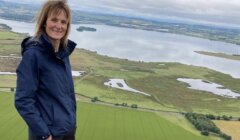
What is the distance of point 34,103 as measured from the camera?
7.95 ft

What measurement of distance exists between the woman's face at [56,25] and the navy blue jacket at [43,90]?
0.21ft

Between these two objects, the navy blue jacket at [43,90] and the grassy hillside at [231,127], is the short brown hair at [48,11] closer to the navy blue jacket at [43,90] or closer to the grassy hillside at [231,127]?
the navy blue jacket at [43,90]

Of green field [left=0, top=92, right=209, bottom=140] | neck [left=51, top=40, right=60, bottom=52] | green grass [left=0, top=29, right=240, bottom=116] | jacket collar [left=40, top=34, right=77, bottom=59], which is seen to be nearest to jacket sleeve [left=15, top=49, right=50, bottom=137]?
jacket collar [left=40, top=34, right=77, bottom=59]

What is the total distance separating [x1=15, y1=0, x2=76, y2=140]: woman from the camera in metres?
2.39

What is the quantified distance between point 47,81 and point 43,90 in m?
0.06

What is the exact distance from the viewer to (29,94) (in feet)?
7.88

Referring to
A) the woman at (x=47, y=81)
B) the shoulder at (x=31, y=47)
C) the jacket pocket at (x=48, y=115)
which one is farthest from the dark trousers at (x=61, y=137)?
the shoulder at (x=31, y=47)

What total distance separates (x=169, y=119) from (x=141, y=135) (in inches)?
274

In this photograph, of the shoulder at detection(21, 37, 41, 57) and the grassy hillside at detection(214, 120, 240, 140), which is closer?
the shoulder at detection(21, 37, 41, 57)

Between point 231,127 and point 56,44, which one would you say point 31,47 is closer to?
point 56,44

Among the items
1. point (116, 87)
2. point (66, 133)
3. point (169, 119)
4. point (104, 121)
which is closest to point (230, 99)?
point (116, 87)

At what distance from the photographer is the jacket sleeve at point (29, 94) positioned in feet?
7.77

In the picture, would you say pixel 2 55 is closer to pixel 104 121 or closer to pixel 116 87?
pixel 116 87

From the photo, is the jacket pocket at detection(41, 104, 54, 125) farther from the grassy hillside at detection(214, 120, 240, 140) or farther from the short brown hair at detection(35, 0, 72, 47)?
the grassy hillside at detection(214, 120, 240, 140)
